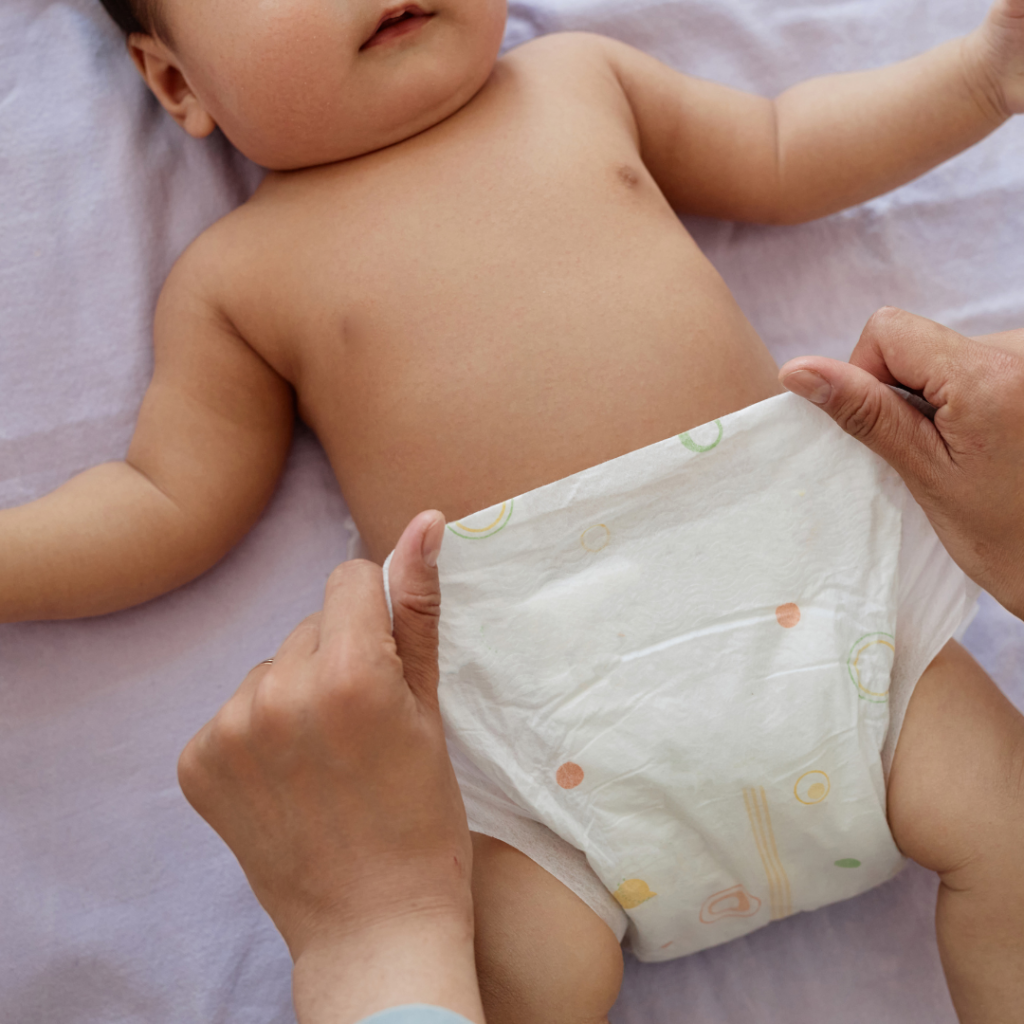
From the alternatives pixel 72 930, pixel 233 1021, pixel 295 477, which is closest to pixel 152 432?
pixel 295 477

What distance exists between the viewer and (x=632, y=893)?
3.06 ft

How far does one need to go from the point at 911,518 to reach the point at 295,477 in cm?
75

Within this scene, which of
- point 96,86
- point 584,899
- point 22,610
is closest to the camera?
point 584,899

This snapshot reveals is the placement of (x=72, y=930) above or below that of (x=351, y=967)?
below

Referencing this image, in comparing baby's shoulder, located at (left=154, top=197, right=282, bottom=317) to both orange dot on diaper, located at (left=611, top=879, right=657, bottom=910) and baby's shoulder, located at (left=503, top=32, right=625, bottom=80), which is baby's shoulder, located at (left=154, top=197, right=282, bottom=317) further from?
orange dot on diaper, located at (left=611, top=879, right=657, bottom=910)

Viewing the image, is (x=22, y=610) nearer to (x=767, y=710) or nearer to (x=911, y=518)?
(x=767, y=710)

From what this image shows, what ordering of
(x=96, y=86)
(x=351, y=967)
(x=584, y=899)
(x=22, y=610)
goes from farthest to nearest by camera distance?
(x=96, y=86) → (x=22, y=610) → (x=584, y=899) → (x=351, y=967)

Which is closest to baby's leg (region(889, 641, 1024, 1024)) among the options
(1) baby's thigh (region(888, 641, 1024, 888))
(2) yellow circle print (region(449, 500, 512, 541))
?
(1) baby's thigh (region(888, 641, 1024, 888))

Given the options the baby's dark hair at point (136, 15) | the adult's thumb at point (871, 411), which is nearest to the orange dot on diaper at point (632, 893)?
the adult's thumb at point (871, 411)

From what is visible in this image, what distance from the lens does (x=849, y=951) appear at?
1093mm

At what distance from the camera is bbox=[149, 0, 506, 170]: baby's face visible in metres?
0.96

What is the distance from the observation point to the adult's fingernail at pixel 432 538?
76 centimetres

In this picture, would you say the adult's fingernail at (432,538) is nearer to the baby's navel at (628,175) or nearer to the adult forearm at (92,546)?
the adult forearm at (92,546)

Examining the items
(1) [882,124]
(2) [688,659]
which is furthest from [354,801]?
(1) [882,124]
